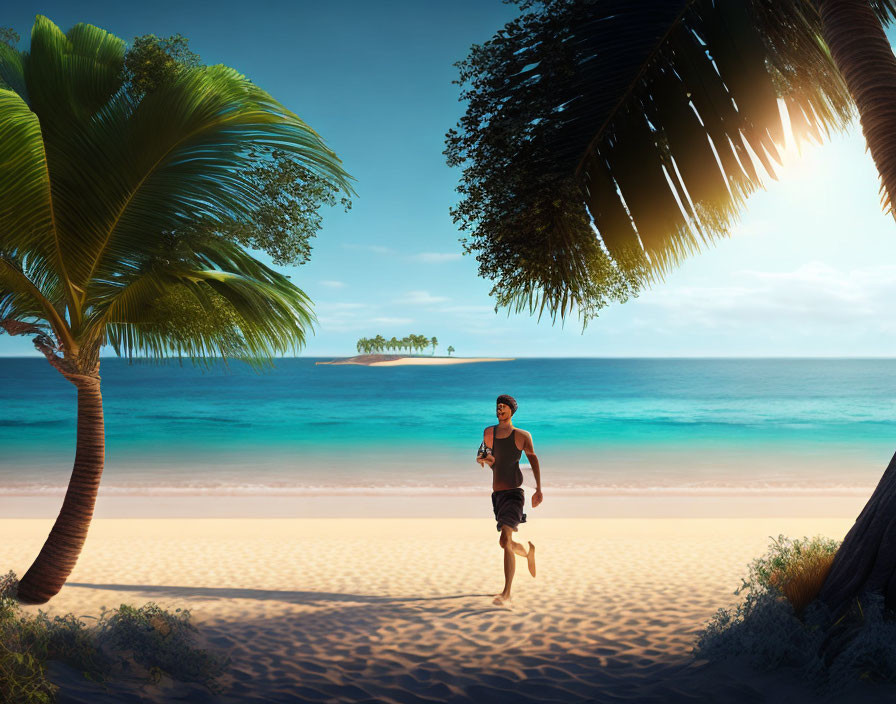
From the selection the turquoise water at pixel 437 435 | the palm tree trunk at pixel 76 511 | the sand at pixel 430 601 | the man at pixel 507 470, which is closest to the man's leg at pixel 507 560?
the man at pixel 507 470

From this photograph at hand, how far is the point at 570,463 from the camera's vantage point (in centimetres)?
2323

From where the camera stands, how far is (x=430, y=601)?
6480 mm

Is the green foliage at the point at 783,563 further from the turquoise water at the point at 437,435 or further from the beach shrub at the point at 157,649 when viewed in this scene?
the turquoise water at the point at 437,435

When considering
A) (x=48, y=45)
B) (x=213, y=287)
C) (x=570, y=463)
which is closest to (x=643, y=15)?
(x=213, y=287)

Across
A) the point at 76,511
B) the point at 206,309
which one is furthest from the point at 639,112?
the point at 76,511

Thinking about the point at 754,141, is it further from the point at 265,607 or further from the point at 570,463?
the point at 570,463

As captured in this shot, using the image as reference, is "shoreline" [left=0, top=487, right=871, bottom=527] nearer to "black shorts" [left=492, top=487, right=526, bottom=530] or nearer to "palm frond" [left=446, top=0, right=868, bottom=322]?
"black shorts" [left=492, top=487, right=526, bottom=530]

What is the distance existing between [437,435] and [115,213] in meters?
29.6

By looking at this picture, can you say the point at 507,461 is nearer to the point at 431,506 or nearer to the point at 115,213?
the point at 115,213

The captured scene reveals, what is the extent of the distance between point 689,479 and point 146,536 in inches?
608

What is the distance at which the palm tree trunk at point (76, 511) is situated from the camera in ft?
20.0

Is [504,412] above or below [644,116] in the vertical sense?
below

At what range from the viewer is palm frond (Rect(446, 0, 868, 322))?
4.27 m

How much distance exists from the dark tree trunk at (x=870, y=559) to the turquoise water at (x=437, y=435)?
17.4 ft
